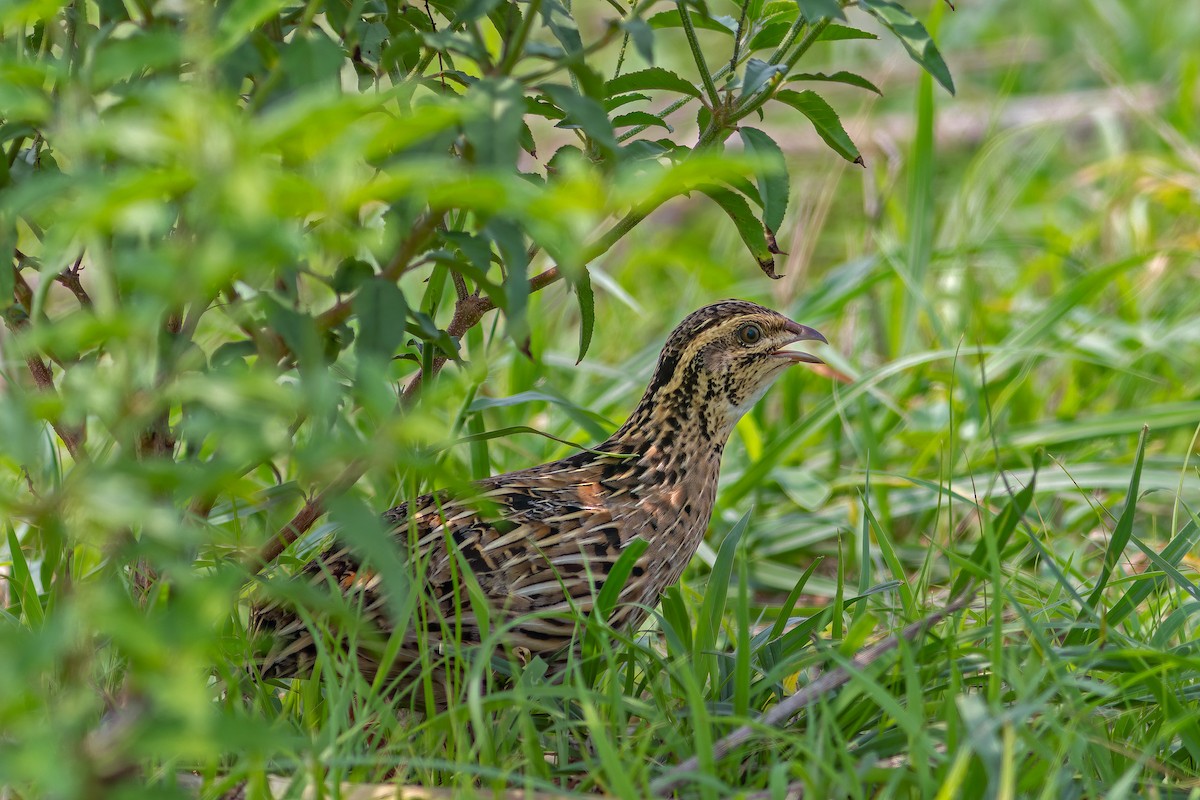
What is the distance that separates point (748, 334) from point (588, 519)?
0.66 metres

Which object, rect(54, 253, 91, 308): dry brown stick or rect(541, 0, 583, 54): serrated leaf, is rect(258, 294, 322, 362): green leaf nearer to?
rect(541, 0, 583, 54): serrated leaf

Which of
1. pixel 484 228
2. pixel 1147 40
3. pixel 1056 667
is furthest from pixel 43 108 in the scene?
pixel 1147 40

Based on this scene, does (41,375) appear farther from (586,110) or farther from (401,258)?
(586,110)

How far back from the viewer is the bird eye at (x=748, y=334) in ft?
11.2

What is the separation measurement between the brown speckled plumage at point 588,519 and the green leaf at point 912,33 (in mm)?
1008

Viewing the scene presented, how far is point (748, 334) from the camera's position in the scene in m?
3.40

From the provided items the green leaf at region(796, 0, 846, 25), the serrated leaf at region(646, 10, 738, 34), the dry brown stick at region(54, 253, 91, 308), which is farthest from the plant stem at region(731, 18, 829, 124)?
the dry brown stick at region(54, 253, 91, 308)

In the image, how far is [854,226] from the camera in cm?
691

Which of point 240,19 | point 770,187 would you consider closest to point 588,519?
point 770,187

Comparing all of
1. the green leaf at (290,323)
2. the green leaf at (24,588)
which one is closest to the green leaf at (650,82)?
the green leaf at (290,323)

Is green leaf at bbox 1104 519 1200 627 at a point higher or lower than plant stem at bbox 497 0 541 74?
lower

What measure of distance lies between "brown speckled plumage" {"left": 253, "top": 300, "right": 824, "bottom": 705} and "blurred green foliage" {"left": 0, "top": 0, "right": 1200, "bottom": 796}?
0.11 metres

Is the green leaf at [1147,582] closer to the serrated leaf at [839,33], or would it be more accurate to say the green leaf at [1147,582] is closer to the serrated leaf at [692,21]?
the serrated leaf at [839,33]

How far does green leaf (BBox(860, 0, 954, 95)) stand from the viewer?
96.3 inches
